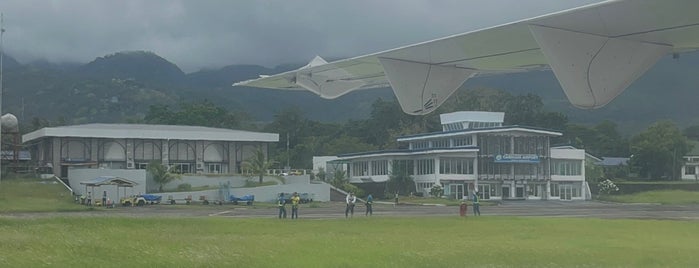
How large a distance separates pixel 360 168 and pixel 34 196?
1679 inches

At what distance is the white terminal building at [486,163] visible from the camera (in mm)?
79625

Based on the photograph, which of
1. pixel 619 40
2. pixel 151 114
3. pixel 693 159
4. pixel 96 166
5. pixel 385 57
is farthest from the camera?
pixel 151 114

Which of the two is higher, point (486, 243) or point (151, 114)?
point (151, 114)

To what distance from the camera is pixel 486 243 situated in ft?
69.7

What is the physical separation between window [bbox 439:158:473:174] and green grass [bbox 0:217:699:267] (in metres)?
48.9

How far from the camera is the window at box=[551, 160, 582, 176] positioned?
86000mm

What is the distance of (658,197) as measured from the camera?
7931 cm

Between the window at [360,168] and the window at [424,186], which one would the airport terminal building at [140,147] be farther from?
the window at [424,186]

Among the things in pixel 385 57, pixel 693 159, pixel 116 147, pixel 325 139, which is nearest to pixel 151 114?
pixel 325 139

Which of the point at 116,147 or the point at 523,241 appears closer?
the point at 523,241

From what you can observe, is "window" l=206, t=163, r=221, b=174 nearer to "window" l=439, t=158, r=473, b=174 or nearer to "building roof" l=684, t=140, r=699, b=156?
"window" l=439, t=158, r=473, b=174

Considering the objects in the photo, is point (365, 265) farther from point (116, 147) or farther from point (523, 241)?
point (116, 147)

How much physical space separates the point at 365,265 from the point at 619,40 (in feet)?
26.7

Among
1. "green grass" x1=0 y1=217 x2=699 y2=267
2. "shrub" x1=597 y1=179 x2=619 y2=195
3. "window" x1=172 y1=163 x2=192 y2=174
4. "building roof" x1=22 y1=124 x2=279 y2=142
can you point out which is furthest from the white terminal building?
"green grass" x1=0 y1=217 x2=699 y2=267
